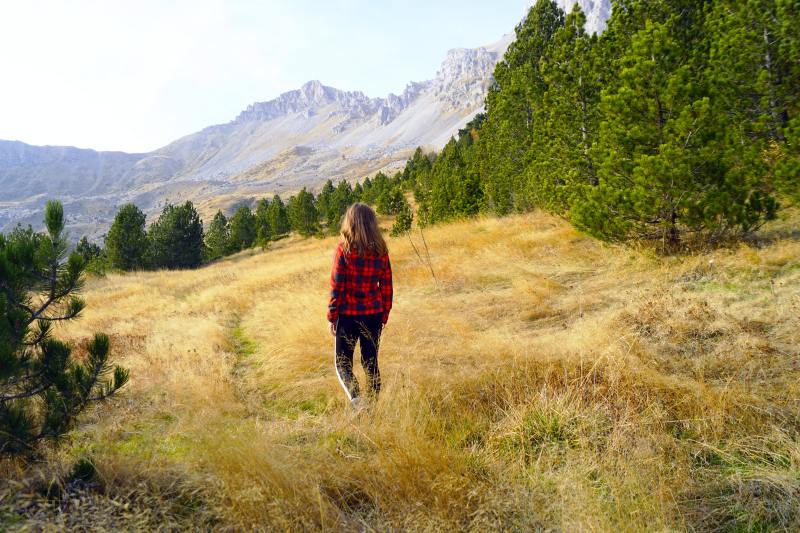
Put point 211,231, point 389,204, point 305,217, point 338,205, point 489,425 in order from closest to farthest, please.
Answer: point 489,425 → point 389,204 → point 305,217 → point 338,205 → point 211,231

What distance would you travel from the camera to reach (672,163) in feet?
20.8

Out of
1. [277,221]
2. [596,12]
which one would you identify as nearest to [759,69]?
[277,221]

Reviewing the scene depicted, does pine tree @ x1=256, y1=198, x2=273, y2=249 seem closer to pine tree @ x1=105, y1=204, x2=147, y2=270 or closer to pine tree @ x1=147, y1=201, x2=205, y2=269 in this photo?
pine tree @ x1=147, y1=201, x2=205, y2=269

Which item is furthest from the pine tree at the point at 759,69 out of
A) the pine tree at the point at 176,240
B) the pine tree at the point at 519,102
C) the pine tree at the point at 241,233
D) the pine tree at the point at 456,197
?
the pine tree at the point at 241,233

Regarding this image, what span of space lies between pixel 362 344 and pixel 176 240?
111 feet

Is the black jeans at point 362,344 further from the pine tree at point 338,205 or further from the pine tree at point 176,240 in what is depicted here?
the pine tree at point 176,240

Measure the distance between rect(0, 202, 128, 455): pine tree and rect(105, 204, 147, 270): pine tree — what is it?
30.8 meters

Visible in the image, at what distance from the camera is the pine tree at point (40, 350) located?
2348 mm

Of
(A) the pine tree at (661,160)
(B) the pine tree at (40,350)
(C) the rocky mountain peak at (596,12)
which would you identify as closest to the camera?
(B) the pine tree at (40,350)

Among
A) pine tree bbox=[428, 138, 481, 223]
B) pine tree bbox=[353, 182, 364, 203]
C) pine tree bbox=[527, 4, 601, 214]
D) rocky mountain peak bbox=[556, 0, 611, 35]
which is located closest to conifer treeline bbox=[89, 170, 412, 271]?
pine tree bbox=[353, 182, 364, 203]

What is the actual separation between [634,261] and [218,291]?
35.3 feet

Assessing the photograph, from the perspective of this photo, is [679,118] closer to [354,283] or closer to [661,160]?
[661,160]

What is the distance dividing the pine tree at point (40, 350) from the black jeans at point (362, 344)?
155 centimetres

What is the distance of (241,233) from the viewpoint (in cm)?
4081
